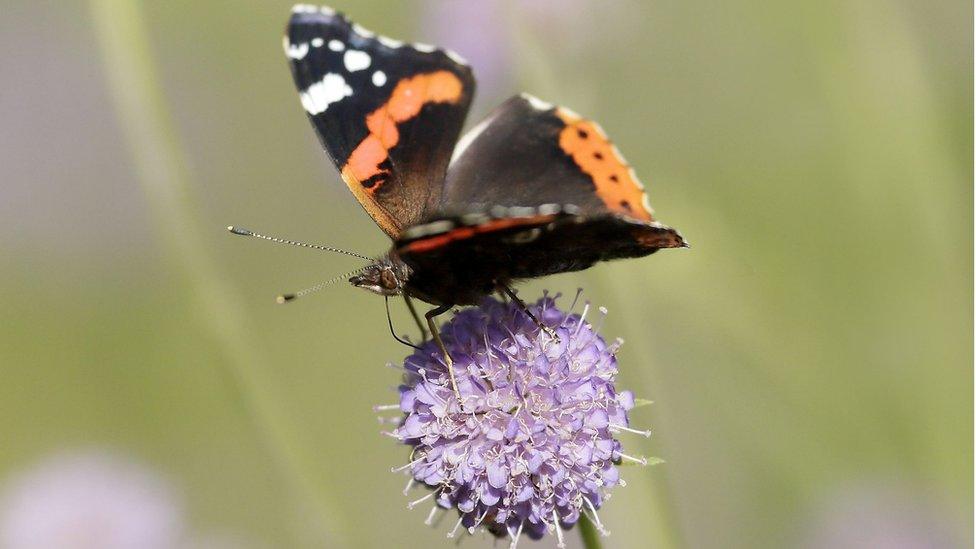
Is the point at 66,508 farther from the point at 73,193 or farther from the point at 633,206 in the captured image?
the point at 73,193

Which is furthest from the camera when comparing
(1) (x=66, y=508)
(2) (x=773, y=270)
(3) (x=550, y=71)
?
(2) (x=773, y=270)

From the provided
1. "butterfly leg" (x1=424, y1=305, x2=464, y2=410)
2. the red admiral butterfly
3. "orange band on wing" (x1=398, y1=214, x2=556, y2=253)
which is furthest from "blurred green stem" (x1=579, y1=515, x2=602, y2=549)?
"orange band on wing" (x1=398, y1=214, x2=556, y2=253)

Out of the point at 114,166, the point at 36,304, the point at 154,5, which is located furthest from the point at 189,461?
the point at 154,5

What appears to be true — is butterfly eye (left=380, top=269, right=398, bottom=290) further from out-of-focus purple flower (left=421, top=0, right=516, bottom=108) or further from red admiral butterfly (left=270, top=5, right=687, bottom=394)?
out-of-focus purple flower (left=421, top=0, right=516, bottom=108)

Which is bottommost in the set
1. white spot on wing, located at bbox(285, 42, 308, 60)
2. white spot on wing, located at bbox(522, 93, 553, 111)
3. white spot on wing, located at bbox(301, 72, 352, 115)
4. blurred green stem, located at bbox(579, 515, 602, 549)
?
blurred green stem, located at bbox(579, 515, 602, 549)

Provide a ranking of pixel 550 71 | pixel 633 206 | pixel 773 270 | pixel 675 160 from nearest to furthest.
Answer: pixel 633 206 < pixel 550 71 < pixel 773 270 < pixel 675 160

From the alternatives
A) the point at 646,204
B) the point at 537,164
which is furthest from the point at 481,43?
the point at 646,204

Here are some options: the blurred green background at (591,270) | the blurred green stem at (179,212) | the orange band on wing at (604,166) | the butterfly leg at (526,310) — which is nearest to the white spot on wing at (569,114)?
the orange band on wing at (604,166)
